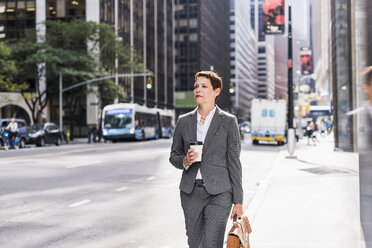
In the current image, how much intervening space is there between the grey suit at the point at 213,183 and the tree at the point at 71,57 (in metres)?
42.2

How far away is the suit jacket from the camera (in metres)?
4.07

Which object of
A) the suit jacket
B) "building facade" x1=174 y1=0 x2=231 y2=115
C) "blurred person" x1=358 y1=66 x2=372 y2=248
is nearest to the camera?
"blurred person" x1=358 y1=66 x2=372 y2=248

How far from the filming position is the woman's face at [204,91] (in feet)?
13.7

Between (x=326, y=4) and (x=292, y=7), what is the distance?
61.0 ft

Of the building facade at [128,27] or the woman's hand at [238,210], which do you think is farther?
the building facade at [128,27]

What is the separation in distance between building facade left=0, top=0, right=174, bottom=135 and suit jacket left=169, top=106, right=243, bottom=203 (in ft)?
157

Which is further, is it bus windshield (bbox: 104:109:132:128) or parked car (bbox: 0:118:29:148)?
bus windshield (bbox: 104:109:132:128)

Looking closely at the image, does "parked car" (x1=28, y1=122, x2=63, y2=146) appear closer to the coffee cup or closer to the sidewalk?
the sidewalk

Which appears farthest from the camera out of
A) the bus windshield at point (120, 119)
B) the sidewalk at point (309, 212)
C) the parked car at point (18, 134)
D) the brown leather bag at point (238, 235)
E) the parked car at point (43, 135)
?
the bus windshield at point (120, 119)

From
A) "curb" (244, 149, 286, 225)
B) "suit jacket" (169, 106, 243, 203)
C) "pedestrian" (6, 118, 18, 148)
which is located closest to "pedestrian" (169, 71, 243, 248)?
"suit jacket" (169, 106, 243, 203)

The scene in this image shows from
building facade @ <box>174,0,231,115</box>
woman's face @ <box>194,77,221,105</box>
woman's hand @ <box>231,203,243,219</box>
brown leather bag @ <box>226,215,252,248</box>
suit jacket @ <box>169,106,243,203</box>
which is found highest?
building facade @ <box>174,0,231,115</box>

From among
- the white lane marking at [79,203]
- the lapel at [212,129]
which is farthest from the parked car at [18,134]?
the lapel at [212,129]

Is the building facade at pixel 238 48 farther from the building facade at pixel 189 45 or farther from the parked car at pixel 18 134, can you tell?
the parked car at pixel 18 134

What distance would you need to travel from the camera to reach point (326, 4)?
4.91 meters
